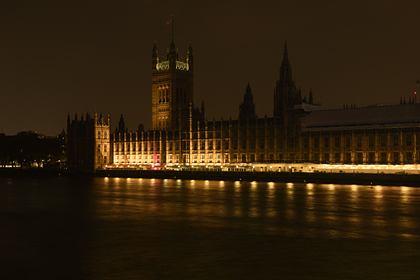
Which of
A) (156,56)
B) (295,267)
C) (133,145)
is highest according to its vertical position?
(156,56)

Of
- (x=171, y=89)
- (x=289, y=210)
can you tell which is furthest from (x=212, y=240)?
(x=171, y=89)

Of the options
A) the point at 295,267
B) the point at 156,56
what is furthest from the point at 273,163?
the point at 295,267

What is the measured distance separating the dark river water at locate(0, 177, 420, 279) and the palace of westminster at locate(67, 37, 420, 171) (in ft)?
167

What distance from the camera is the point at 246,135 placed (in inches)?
4653

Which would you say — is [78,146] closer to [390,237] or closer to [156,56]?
[156,56]

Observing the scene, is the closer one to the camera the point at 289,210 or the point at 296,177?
the point at 289,210

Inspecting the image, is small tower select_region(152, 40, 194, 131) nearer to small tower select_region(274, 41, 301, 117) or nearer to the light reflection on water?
small tower select_region(274, 41, 301, 117)

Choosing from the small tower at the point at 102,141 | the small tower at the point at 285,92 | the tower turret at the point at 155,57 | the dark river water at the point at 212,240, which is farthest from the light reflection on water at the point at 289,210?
the tower turret at the point at 155,57

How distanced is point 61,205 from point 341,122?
69.8 metres

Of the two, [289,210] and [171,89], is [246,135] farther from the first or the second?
[289,210]

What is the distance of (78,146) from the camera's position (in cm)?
14950

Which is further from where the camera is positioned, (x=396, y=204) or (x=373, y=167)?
(x=373, y=167)

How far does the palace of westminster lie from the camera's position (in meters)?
98.9

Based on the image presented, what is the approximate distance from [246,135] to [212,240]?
8918cm
